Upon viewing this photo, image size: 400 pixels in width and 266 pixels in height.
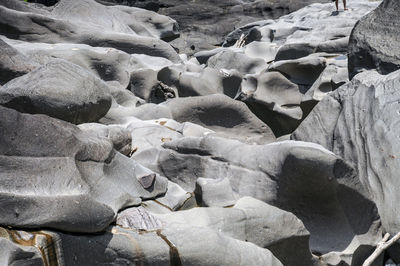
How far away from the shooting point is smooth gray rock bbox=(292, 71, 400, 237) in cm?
219

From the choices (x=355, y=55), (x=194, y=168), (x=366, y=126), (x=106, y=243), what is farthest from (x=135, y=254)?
(x=355, y=55)

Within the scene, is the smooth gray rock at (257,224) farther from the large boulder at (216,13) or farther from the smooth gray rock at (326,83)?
the large boulder at (216,13)

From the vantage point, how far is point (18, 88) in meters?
2.29

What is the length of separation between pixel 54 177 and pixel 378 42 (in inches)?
85.6

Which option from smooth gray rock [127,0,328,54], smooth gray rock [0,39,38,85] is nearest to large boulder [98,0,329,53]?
smooth gray rock [127,0,328,54]

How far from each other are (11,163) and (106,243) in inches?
14.4

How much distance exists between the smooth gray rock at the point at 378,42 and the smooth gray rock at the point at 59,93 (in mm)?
1515

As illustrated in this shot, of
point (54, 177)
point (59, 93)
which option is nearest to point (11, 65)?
point (59, 93)

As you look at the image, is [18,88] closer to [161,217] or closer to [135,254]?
[161,217]

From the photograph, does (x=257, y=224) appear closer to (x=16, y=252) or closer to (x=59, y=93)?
(x=16, y=252)

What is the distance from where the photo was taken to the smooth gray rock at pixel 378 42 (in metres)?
2.96

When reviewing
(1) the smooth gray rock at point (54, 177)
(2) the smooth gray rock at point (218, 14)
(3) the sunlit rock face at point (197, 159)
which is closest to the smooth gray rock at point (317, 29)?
(3) the sunlit rock face at point (197, 159)

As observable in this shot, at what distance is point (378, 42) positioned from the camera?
3.06 m

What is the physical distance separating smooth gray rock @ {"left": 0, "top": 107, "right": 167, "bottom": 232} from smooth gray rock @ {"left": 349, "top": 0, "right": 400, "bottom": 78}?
5.72 feet
